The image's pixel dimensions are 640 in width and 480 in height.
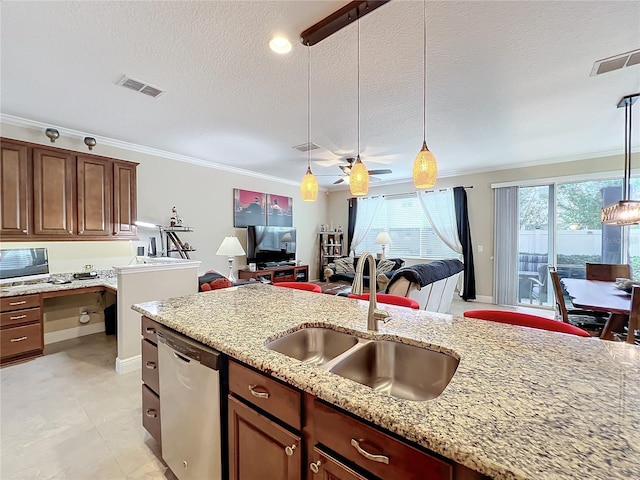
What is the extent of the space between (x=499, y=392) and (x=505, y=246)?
18.1ft

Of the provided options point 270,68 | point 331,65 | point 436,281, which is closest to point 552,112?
point 436,281

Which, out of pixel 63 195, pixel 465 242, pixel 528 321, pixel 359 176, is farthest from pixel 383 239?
pixel 63 195

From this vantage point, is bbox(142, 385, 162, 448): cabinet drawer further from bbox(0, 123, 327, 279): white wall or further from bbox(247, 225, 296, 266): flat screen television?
bbox(247, 225, 296, 266): flat screen television

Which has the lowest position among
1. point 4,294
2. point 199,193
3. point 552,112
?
point 4,294

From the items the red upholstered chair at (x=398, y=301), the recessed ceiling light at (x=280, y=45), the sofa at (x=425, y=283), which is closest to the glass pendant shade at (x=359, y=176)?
the red upholstered chair at (x=398, y=301)

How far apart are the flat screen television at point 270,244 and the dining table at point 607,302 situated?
4.90 metres

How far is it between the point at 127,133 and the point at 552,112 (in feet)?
17.3

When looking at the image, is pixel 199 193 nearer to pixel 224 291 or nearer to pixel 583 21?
pixel 224 291

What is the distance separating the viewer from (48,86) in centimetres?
260

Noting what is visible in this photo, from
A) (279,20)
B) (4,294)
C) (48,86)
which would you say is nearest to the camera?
(279,20)

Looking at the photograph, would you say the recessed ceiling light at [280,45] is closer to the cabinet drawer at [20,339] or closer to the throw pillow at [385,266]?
the cabinet drawer at [20,339]

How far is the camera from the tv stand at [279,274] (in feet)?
18.9

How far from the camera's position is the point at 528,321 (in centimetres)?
163

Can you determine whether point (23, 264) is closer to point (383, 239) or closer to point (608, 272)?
point (383, 239)
